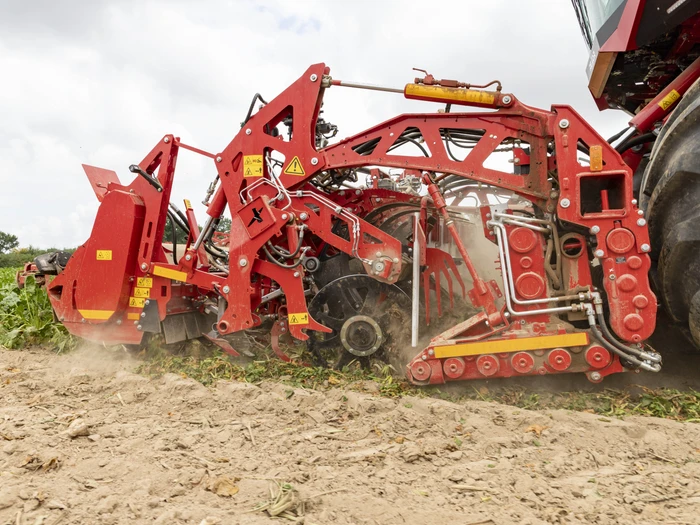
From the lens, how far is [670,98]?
11.8ft

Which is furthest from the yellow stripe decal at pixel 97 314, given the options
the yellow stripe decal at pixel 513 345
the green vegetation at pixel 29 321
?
the yellow stripe decal at pixel 513 345

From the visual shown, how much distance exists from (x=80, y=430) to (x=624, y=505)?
275cm

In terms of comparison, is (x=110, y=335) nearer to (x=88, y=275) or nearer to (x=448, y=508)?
(x=88, y=275)

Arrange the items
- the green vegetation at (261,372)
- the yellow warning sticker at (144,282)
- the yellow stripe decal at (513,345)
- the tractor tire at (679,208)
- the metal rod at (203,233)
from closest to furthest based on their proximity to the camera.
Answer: the tractor tire at (679,208) → the yellow stripe decal at (513,345) → the green vegetation at (261,372) → the metal rod at (203,233) → the yellow warning sticker at (144,282)

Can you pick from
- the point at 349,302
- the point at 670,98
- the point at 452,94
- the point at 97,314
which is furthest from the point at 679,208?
the point at 97,314

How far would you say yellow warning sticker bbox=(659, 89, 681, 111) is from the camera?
3590 millimetres

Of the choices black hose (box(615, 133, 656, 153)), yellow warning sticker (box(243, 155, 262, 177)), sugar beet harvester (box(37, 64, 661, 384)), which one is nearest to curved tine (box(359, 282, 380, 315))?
sugar beet harvester (box(37, 64, 661, 384))

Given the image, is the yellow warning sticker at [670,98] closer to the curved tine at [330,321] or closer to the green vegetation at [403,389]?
the green vegetation at [403,389]

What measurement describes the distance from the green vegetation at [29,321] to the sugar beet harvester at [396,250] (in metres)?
0.88

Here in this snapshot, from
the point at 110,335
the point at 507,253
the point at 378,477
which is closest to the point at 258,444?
the point at 378,477

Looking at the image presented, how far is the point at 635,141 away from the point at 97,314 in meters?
4.55

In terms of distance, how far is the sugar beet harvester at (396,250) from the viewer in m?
3.56

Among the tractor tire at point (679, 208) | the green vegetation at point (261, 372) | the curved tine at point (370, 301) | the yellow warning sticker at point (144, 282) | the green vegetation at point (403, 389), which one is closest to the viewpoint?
the tractor tire at point (679, 208)

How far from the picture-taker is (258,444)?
293cm
